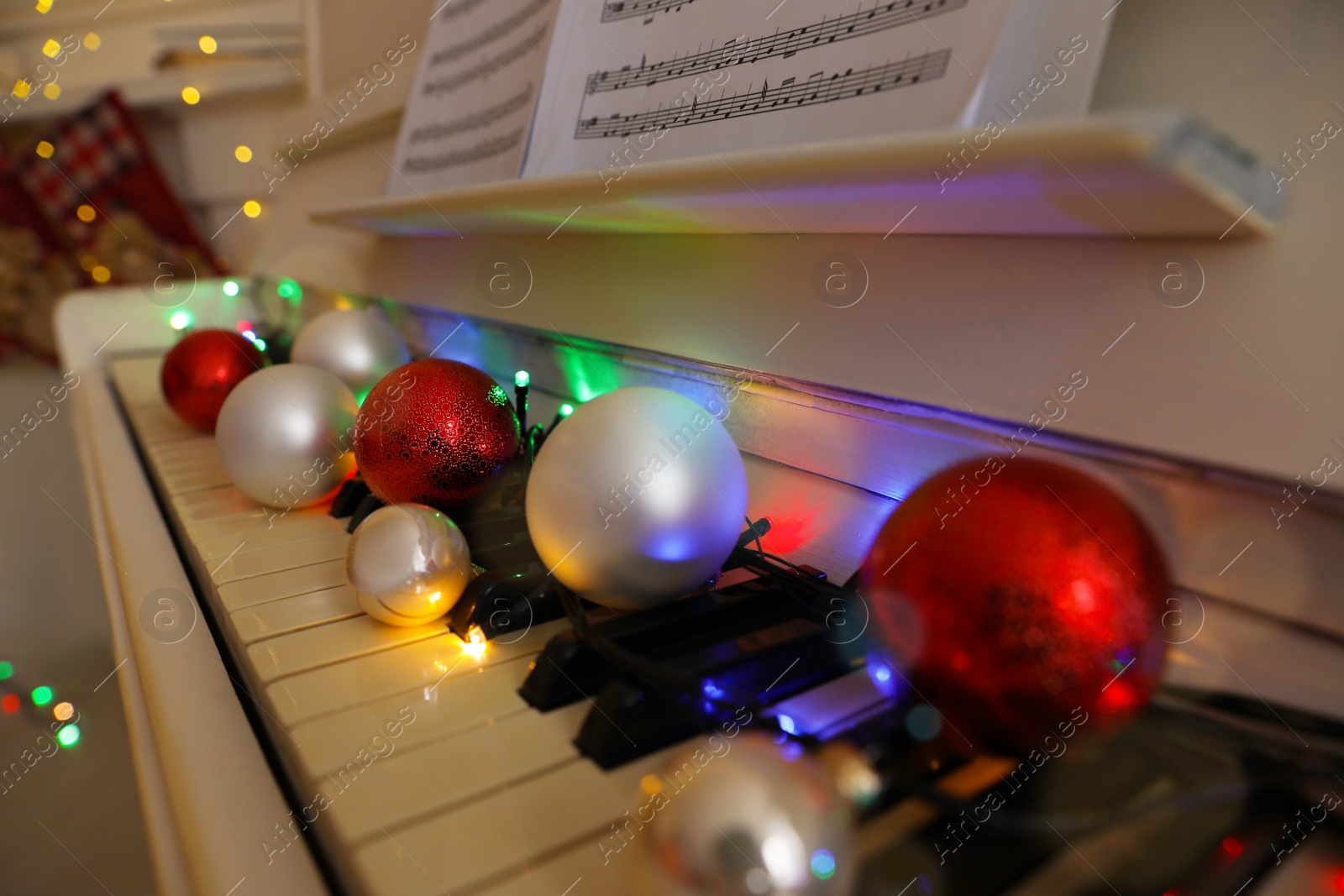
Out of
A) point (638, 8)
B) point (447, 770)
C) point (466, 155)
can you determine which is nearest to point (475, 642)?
point (447, 770)

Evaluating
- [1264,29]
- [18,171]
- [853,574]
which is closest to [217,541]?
[853,574]

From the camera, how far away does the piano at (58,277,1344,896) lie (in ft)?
1.21

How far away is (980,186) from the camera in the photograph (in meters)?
0.40

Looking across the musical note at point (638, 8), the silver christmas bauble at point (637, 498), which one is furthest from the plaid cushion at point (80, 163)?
the silver christmas bauble at point (637, 498)

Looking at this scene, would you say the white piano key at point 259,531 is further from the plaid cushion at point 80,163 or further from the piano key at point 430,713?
the plaid cushion at point 80,163

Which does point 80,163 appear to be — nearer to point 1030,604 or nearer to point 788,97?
point 788,97

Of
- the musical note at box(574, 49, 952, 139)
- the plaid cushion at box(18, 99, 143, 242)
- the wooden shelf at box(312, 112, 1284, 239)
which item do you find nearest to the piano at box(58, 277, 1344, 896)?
the wooden shelf at box(312, 112, 1284, 239)

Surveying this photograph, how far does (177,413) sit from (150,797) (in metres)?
0.94

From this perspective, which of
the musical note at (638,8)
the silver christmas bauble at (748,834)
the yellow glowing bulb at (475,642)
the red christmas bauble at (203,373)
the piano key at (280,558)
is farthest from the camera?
the red christmas bauble at (203,373)

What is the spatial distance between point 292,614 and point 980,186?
63cm

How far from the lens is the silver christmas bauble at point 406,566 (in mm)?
578

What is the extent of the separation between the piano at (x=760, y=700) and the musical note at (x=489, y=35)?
30.0 inches

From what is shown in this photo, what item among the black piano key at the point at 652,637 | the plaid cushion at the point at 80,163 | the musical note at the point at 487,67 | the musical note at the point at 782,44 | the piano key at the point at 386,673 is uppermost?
the musical note at the point at 782,44

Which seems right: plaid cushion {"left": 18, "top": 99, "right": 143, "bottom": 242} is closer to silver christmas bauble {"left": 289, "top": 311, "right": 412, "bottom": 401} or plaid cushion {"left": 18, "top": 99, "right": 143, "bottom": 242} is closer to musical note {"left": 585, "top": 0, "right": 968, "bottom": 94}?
silver christmas bauble {"left": 289, "top": 311, "right": 412, "bottom": 401}
